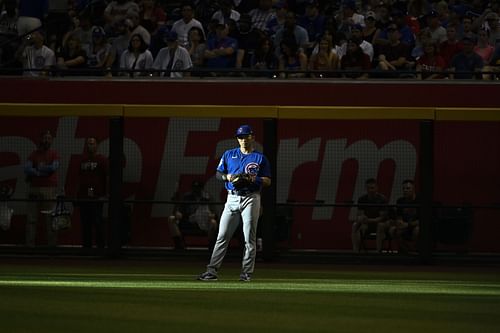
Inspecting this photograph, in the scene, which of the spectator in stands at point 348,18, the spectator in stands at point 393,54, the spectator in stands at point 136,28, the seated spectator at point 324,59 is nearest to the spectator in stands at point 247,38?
the seated spectator at point 324,59

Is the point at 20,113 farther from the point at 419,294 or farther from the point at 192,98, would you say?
the point at 419,294

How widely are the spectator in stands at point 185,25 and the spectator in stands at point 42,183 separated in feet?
10.5

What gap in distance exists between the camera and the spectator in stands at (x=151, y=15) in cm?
1939

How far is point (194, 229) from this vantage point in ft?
54.4

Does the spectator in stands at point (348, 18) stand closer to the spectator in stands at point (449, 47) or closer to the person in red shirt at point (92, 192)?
the spectator in stands at point (449, 47)

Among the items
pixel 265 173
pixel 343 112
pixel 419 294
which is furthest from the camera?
pixel 343 112

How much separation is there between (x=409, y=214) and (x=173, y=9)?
6982mm

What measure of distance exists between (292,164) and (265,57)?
7.53 feet

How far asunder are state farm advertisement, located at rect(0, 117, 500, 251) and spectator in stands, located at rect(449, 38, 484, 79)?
103cm

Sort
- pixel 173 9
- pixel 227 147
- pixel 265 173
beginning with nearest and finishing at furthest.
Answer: pixel 265 173, pixel 227 147, pixel 173 9

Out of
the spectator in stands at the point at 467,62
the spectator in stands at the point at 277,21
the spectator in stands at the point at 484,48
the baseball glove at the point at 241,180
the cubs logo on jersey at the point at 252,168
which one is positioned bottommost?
the baseball glove at the point at 241,180

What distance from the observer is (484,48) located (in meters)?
17.5

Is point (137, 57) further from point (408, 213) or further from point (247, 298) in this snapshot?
point (247, 298)

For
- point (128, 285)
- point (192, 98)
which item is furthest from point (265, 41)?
point (128, 285)
